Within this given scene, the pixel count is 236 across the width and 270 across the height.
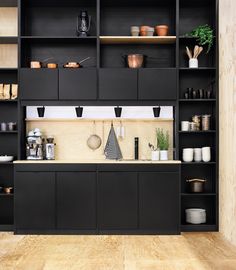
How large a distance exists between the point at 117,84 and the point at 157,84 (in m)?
0.48

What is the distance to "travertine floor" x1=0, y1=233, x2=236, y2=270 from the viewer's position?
499 cm

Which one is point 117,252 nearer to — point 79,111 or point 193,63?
point 79,111

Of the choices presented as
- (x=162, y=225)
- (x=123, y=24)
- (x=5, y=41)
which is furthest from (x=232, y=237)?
(x=5, y=41)

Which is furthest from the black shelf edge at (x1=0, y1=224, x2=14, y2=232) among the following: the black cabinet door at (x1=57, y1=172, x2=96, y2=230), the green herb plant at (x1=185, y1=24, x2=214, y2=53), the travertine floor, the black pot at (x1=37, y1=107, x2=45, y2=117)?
the green herb plant at (x1=185, y1=24, x2=214, y2=53)

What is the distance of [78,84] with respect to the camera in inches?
263

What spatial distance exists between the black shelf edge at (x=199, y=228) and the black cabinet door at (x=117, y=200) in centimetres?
66

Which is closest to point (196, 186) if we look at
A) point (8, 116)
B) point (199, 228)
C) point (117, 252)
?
point (199, 228)

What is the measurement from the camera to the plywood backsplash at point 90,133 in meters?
7.03

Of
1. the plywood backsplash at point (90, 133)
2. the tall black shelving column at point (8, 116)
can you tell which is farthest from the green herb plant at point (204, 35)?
the tall black shelving column at point (8, 116)

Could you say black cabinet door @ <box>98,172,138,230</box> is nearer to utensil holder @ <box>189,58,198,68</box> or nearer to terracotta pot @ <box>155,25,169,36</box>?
utensil holder @ <box>189,58,198,68</box>

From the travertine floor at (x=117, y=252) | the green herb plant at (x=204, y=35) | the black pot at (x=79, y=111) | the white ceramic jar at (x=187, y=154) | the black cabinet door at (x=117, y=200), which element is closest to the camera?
the travertine floor at (x=117, y=252)

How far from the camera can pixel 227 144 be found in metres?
6.30

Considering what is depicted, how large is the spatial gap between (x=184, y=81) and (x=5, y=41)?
2.30 metres

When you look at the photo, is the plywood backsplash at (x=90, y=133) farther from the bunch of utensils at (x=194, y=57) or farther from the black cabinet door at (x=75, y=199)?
the bunch of utensils at (x=194, y=57)
